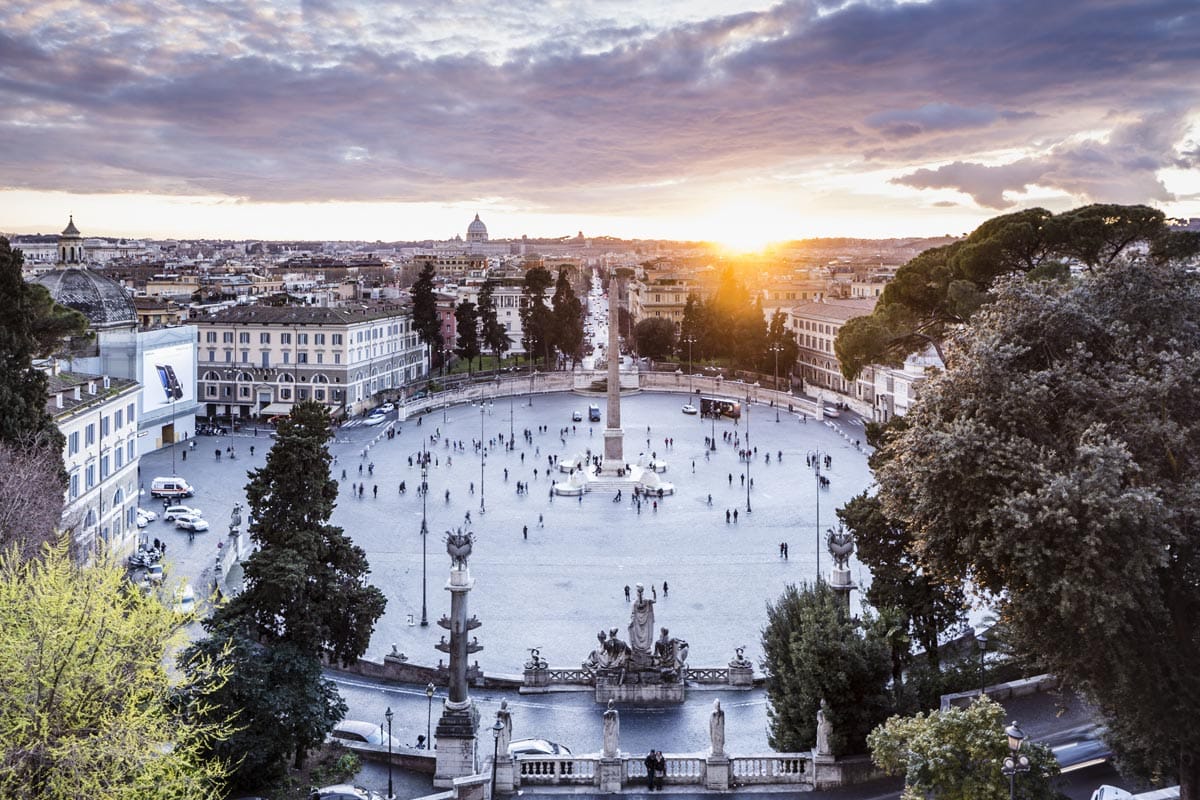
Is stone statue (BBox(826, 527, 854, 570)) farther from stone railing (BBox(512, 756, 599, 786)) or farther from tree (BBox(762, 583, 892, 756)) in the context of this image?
stone railing (BBox(512, 756, 599, 786))

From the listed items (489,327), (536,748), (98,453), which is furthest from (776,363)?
(536,748)

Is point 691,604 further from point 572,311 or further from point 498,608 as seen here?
point 572,311

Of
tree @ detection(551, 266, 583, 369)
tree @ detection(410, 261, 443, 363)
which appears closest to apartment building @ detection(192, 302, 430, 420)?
tree @ detection(410, 261, 443, 363)

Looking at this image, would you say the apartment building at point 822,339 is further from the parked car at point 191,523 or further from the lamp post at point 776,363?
the parked car at point 191,523

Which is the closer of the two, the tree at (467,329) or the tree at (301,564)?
the tree at (301,564)

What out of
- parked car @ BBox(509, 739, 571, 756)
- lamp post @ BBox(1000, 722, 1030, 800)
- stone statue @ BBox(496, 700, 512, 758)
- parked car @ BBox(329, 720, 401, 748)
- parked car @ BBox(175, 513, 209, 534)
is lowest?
parked car @ BBox(175, 513, 209, 534)

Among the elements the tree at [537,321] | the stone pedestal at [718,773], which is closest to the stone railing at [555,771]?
the stone pedestal at [718,773]
